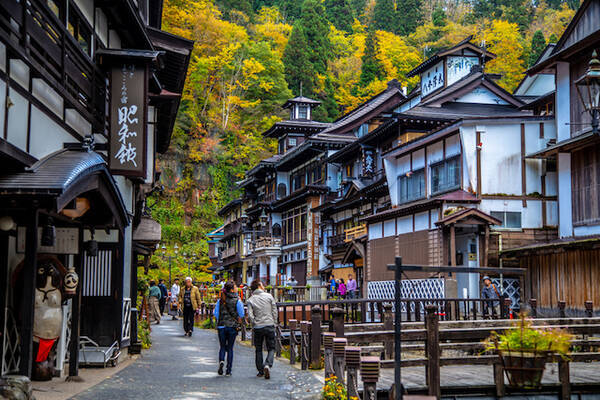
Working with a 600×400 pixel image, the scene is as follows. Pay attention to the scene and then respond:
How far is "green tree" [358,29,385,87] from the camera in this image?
73875 mm

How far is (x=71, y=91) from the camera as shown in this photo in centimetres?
1189

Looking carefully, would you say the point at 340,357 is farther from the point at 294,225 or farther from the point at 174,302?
the point at 294,225

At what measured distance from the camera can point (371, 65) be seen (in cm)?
7412

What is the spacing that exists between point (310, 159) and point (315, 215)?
503 centimetres

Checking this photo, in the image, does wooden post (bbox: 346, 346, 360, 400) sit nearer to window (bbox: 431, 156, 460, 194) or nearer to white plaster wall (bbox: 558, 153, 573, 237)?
white plaster wall (bbox: 558, 153, 573, 237)

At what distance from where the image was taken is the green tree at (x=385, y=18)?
84938 mm

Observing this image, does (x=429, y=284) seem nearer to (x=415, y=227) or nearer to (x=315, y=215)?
(x=415, y=227)

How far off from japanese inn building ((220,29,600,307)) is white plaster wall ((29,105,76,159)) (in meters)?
18.0

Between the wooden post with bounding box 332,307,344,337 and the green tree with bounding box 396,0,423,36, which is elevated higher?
the green tree with bounding box 396,0,423,36

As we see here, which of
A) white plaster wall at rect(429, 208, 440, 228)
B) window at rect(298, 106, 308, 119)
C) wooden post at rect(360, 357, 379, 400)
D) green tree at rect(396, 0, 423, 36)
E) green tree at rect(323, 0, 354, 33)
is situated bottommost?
wooden post at rect(360, 357, 379, 400)

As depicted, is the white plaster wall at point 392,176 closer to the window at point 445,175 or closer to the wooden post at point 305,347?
the window at point 445,175

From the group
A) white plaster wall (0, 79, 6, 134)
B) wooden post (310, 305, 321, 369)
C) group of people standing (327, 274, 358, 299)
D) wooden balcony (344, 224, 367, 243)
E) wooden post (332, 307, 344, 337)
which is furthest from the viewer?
wooden balcony (344, 224, 367, 243)

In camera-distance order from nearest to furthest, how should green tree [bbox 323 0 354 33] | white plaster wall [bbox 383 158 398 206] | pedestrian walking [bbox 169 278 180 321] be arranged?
white plaster wall [bbox 383 158 398 206] → pedestrian walking [bbox 169 278 180 321] → green tree [bbox 323 0 354 33]

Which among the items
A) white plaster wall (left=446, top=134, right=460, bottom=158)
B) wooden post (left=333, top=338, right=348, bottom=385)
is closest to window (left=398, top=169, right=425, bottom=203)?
white plaster wall (left=446, top=134, right=460, bottom=158)
